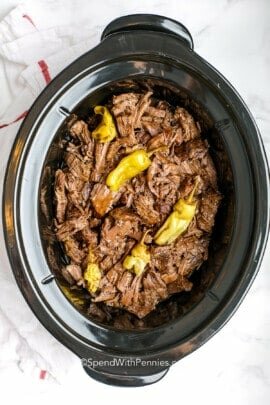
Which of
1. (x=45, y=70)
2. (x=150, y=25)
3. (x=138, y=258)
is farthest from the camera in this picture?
(x=45, y=70)

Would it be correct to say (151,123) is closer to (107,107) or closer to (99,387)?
(107,107)

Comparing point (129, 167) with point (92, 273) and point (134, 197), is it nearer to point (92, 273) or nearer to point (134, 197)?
point (134, 197)

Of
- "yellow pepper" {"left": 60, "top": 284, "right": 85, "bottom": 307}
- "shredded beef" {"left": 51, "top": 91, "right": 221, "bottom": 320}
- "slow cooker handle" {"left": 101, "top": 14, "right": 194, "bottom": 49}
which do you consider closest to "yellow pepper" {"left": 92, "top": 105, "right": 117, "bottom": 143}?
"shredded beef" {"left": 51, "top": 91, "right": 221, "bottom": 320}

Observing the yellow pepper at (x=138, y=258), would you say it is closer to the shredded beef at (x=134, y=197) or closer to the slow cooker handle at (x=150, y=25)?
the shredded beef at (x=134, y=197)

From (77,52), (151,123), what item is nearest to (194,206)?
(151,123)

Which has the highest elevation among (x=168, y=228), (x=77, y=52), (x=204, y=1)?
(x=204, y=1)

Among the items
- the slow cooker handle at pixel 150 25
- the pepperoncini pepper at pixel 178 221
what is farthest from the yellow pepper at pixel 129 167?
the slow cooker handle at pixel 150 25

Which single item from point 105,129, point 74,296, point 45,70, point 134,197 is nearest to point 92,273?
point 74,296
